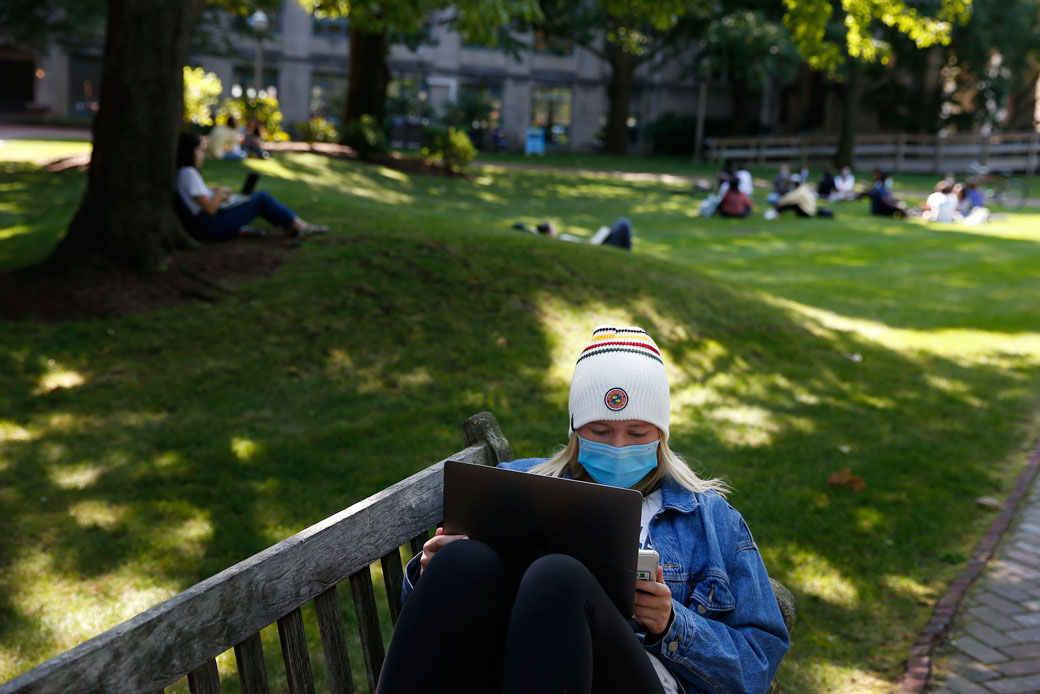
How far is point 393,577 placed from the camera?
2.96m

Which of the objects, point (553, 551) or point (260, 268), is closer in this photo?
point (553, 551)

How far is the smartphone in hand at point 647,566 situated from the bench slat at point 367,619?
79 cm

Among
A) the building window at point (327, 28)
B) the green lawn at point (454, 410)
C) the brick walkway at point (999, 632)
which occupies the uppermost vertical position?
the building window at point (327, 28)

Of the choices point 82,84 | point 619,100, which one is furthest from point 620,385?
point 82,84

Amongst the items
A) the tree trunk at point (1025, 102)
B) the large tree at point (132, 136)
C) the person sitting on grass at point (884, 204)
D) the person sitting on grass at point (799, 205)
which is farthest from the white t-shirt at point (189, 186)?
the tree trunk at point (1025, 102)

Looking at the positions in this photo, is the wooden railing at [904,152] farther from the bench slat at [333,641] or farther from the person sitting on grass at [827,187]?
the bench slat at [333,641]

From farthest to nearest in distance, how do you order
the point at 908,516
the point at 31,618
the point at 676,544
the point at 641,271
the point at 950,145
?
the point at 950,145, the point at 641,271, the point at 908,516, the point at 31,618, the point at 676,544

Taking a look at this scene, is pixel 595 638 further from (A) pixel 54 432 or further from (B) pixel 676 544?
(A) pixel 54 432

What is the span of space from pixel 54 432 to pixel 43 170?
49.1ft

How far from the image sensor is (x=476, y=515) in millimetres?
2562

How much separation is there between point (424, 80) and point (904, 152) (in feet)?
77.8

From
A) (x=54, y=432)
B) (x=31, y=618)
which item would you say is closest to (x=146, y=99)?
(x=54, y=432)

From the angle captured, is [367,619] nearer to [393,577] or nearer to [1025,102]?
[393,577]

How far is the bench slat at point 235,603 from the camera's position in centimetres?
189
